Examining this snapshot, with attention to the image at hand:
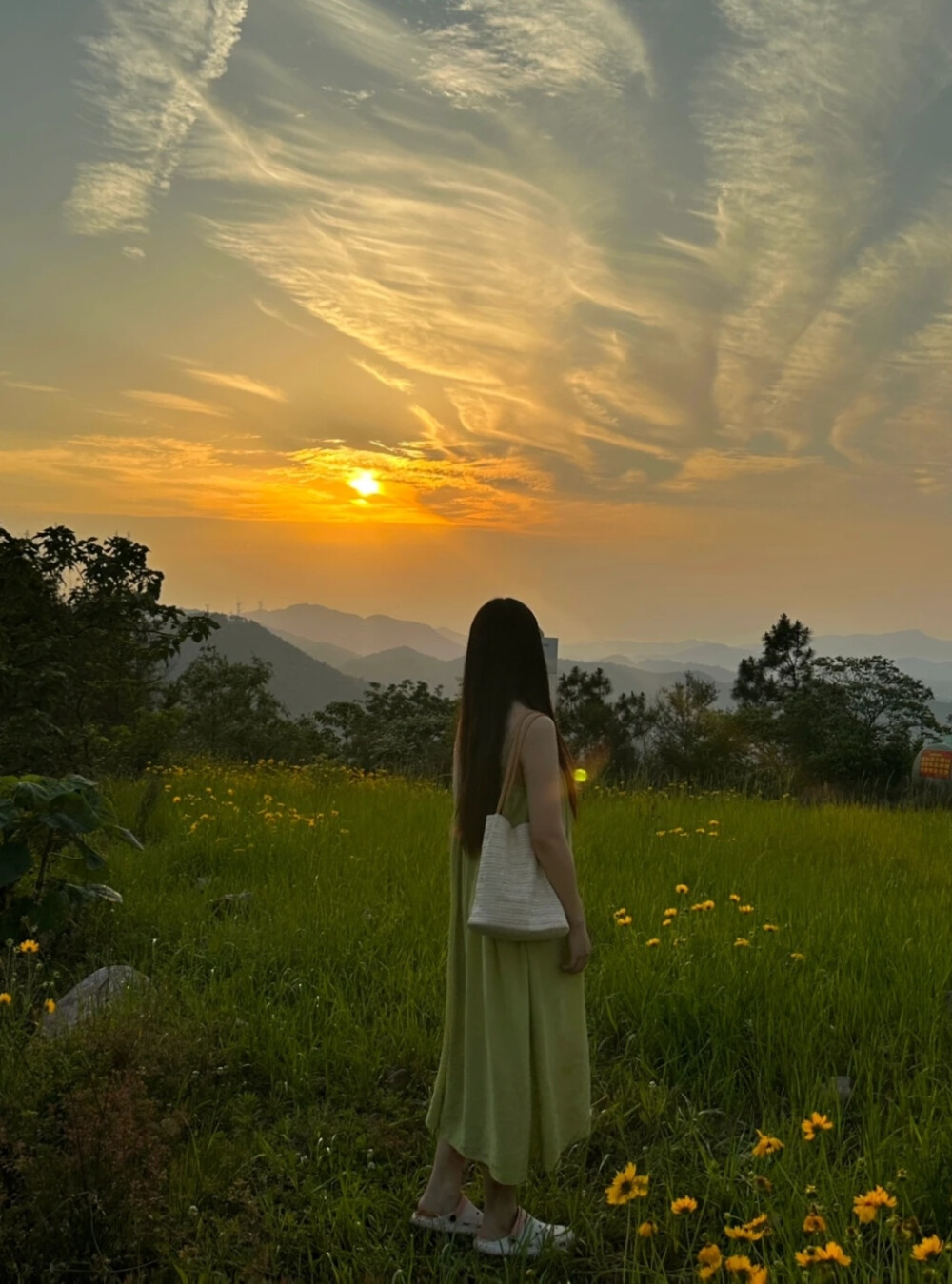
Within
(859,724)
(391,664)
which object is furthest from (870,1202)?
(391,664)

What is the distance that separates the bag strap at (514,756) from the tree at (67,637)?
4.87 metres

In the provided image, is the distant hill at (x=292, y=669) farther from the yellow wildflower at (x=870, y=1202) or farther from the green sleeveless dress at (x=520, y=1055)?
the yellow wildflower at (x=870, y=1202)

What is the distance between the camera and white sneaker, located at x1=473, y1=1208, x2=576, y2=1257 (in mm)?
3082

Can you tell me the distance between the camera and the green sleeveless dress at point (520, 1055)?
3.06 metres

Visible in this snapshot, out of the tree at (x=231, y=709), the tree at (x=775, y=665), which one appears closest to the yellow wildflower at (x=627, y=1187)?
the tree at (x=231, y=709)

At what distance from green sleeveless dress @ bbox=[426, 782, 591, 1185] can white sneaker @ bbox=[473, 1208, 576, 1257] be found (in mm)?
204

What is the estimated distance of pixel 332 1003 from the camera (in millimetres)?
4777

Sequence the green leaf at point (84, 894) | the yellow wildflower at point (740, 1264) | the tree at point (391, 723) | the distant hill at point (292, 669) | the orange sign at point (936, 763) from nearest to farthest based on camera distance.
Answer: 1. the yellow wildflower at point (740, 1264)
2. the green leaf at point (84, 894)
3. the orange sign at point (936, 763)
4. the tree at point (391, 723)
5. the distant hill at point (292, 669)

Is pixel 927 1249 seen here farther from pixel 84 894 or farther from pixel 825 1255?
pixel 84 894

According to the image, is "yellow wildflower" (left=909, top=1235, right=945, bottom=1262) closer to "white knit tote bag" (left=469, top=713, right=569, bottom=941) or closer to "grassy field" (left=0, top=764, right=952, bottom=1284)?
"grassy field" (left=0, top=764, right=952, bottom=1284)

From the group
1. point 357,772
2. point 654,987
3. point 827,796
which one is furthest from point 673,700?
point 654,987

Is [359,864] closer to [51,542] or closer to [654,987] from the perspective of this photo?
[654,987]

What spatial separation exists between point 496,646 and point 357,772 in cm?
1018

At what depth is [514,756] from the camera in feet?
10.0
